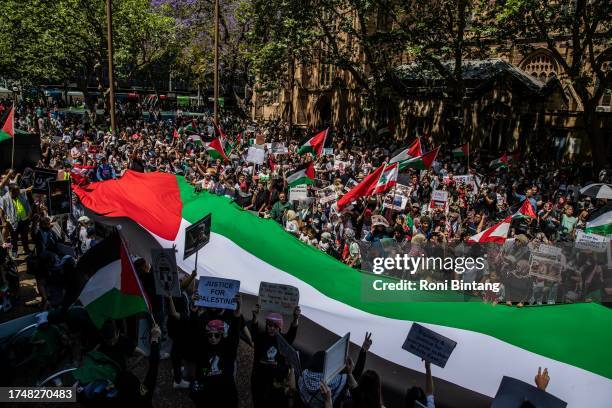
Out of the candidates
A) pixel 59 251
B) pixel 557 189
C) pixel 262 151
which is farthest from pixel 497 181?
pixel 59 251

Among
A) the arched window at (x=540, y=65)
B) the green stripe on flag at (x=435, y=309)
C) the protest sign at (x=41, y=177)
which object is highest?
the arched window at (x=540, y=65)

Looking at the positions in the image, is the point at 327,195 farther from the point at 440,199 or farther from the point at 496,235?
the point at 496,235

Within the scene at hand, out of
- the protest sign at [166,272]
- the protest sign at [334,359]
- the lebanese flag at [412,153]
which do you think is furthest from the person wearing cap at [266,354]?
the lebanese flag at [412,153]

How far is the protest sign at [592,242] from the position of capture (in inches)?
332

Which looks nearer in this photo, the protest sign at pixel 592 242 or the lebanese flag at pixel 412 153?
the protest sign at pixel 592 242

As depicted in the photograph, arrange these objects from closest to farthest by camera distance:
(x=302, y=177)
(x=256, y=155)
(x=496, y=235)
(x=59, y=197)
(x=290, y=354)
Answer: (x=290, y=354), (x=59, y=197), (x=496, y=235), (x=302, y=177), (x=256, y=155)

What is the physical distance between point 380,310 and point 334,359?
1.93m

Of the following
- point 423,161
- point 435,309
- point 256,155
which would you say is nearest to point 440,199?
A: point 423,161

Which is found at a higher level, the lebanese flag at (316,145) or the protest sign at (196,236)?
the lebanese flag at (316,145)

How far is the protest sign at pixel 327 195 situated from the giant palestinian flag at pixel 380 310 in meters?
3.77

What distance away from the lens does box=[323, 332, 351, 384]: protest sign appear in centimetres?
410

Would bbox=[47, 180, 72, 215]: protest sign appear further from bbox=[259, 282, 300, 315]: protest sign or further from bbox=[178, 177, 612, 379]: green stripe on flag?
bbox=[259, 282, 300, 315]: protest sign

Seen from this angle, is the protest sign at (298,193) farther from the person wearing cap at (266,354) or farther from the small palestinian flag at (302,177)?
the person wearing cap at (266,354)

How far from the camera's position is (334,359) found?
13.9 ft
